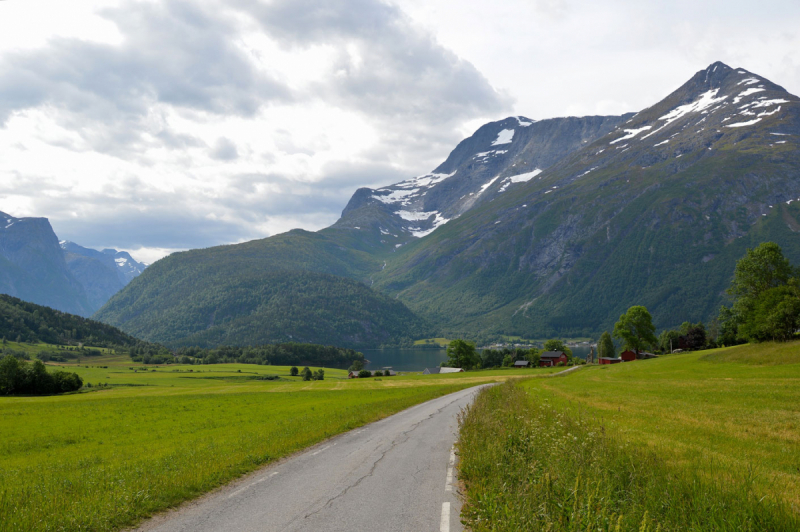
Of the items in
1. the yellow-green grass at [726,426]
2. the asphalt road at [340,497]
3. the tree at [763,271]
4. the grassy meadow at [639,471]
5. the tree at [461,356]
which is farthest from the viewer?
the tree at [461,356]

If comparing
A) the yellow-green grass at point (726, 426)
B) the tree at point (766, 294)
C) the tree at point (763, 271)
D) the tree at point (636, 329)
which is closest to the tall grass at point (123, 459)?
the yellow-green grass at point (726, 426)

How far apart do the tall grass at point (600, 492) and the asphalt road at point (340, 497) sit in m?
1.07

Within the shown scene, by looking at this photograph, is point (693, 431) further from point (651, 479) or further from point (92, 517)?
point (92, 517)

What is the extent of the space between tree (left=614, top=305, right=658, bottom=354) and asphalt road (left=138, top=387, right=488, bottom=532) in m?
101

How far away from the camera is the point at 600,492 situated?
8500 millimetres

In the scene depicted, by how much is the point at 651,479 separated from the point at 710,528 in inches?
92.0

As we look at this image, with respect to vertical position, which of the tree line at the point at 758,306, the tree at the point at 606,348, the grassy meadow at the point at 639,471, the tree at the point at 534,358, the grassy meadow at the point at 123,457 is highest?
the tree line at the point at 758,306

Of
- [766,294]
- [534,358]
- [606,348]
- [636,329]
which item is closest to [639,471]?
[766,294]

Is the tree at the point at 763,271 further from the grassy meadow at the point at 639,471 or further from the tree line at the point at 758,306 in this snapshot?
the grassy meadow at the point at 639,471

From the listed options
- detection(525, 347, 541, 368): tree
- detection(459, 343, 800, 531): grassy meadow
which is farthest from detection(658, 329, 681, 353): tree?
detection(459, 343, 800, 531): grassy meadow

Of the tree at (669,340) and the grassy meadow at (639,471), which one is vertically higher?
the grassy meadow at (639,471)

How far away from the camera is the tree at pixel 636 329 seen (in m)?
105

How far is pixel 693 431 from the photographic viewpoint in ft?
54.7

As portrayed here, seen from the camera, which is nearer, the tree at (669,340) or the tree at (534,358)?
the tree at (669,340)
